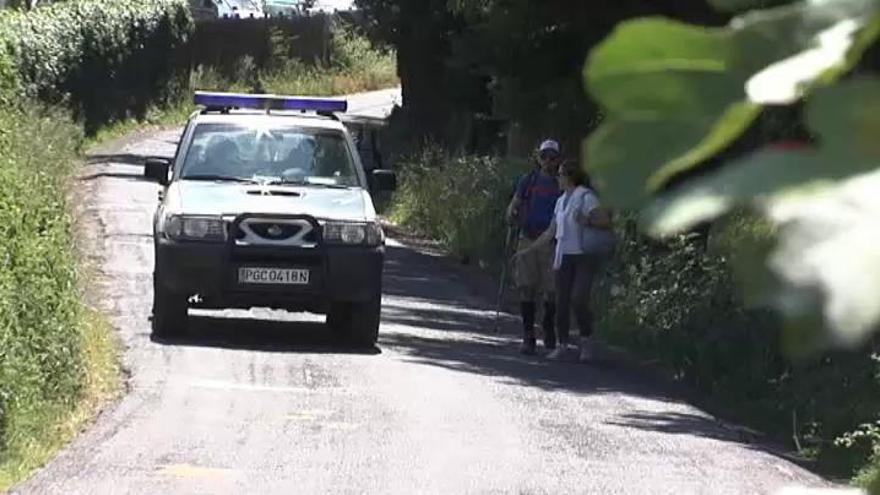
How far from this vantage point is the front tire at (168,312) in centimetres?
1426

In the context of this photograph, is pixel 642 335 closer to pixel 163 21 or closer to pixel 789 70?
pixel 789 70

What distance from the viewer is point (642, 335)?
56.1 feet

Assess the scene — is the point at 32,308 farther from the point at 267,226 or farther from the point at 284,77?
the point at 284,77

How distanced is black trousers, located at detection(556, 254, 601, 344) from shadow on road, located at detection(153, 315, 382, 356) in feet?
4.83

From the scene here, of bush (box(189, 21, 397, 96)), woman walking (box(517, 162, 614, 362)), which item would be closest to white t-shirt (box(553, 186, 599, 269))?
woman walking (box(517, 162, 614, 362))

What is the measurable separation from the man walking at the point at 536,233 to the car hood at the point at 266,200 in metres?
1.41

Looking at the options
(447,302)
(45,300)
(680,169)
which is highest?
(680,169)

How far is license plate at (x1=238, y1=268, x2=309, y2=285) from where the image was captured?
14195 mm

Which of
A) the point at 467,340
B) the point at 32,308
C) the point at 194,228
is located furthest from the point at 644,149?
the point at 467,340

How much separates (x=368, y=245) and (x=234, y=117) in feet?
5.43

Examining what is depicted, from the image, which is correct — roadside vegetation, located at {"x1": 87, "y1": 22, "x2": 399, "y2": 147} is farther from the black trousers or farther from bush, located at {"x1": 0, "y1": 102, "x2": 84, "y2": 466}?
bush, located at {"x1": 0, "y1": 102, "x2": 84, "y2": 466}

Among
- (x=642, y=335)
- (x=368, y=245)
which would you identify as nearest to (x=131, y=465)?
(x=368, y=245)

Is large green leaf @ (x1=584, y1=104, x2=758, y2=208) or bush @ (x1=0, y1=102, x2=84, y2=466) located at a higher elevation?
large green leaf @ (x1=584, y1=104, x2=758, y2=208)

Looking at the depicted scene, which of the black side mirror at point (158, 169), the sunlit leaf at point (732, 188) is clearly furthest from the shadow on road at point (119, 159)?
the sunlit leaf at point (732, 188)
